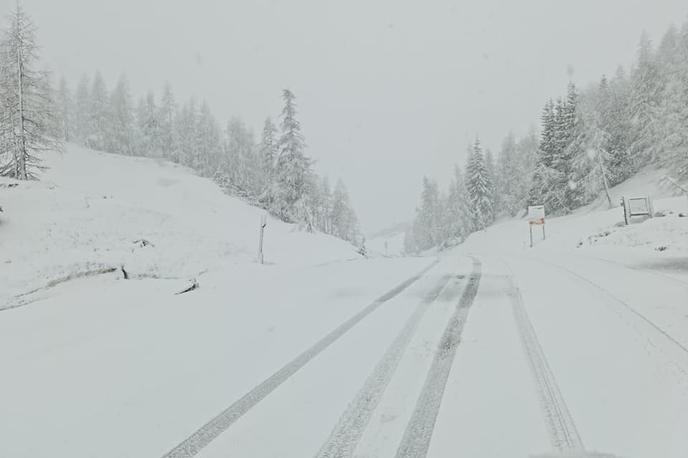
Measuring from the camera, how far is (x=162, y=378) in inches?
140

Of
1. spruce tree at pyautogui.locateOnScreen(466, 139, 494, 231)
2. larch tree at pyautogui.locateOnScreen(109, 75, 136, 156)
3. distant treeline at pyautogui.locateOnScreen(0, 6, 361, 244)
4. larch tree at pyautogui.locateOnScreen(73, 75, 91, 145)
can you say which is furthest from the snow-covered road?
larch tree at pyautogui.locateOnScreen(73, 75, 91, 145)

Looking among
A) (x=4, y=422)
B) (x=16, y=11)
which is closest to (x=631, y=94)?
(x=4, y=422)

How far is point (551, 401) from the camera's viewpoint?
2.80m

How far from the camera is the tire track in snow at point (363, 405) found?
7.63ft

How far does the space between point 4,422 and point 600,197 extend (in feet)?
155

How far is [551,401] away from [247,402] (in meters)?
2.35

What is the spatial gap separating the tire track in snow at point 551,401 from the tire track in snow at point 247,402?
211 cm

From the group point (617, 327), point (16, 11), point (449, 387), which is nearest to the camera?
point (449, 387)

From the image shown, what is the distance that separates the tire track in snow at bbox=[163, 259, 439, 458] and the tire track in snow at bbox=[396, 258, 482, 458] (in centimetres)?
123

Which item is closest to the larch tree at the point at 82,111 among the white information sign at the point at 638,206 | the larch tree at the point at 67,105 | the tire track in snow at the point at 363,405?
the larch tree at the point at 67,105

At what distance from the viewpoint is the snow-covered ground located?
2429 millimetres

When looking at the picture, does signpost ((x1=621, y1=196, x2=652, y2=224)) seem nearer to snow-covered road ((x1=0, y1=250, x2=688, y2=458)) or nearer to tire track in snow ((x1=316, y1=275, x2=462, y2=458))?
snow-covered road ((x1=0, y1=250, x2=688, y2=458))

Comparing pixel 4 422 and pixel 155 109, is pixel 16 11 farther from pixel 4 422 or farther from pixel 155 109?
pixel 155 109

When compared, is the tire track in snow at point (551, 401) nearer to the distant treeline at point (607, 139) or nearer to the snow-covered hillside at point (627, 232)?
the snow-covered hillside at point (627, 232)
